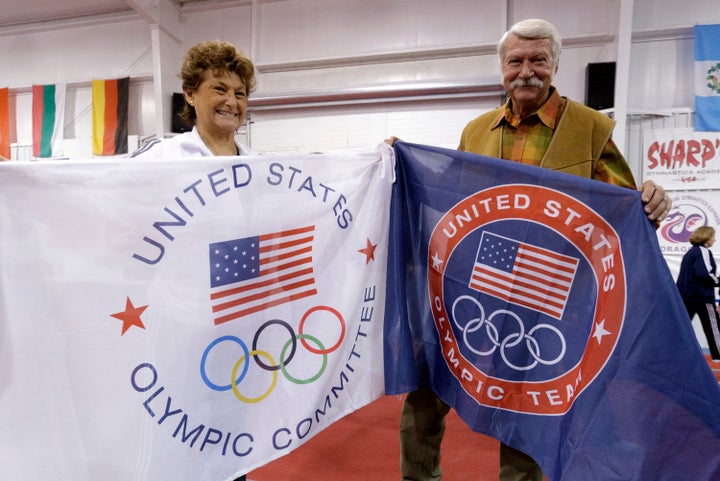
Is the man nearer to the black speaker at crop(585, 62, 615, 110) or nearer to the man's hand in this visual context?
the man's hand

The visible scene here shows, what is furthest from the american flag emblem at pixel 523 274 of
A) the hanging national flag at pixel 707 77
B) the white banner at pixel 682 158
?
the hanging national flag at pixel 707 77

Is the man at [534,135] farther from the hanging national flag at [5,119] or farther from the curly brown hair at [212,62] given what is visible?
the hanging national flag at [5,119]

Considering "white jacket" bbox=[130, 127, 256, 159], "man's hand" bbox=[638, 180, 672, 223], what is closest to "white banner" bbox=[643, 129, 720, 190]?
"man's hand" bbox=[638, 180, 672, 223]

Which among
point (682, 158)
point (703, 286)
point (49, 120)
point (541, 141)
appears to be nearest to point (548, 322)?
point (541, 141)

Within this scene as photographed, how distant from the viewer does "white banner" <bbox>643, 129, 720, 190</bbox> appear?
19.2 feet

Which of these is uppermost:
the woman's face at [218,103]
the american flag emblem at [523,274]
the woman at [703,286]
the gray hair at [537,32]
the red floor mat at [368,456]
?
the gray hair at [537,32]

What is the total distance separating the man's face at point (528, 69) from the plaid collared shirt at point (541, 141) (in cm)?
6

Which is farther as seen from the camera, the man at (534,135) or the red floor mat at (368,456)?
the red floor mat at (368,456)

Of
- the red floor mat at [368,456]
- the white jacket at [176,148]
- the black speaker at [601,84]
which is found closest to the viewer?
the white jacket at [176,148]

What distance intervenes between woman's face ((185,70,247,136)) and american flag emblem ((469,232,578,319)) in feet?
3.07

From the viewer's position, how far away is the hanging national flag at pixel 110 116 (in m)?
7.77

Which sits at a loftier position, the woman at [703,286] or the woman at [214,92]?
the woman at [214,92]

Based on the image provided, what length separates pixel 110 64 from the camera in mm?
8047

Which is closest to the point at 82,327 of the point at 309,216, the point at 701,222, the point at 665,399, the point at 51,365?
the point at 51,365
